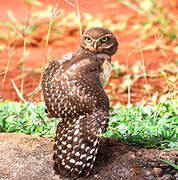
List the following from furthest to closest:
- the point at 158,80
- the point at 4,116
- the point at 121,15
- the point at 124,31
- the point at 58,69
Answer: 1. the point at 121,15
2. the point at 124,31
3. the point at 158,80
4. the point at 4,116
5. the point at 58,69

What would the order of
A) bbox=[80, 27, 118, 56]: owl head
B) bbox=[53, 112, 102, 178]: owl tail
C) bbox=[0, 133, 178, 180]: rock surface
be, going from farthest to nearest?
bbox=[80, 27, 118, 56]: owl head, bbox=[0, 133, 178, 180]: rock surface, bbox=[53, 112, 102, 178]: owl tail

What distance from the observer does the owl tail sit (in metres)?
3.44

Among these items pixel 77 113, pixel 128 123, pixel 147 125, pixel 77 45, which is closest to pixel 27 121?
pixel 128 123

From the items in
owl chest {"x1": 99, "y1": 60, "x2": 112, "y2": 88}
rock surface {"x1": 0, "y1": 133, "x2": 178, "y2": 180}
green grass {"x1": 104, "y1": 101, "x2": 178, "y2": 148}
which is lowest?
rock surface {"x1": 0, "y1": 133, "x2": 178, "y2": 180}

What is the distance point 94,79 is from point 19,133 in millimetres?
1149

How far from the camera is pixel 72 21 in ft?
33.7

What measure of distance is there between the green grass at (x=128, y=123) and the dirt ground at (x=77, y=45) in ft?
1.34

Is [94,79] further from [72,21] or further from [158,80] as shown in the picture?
[72,21]

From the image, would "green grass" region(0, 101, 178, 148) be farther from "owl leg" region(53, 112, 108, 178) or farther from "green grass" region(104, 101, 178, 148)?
"owl leg" region(53, 112, 108, 178)

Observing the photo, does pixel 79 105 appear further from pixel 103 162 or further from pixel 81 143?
pixel 103 162

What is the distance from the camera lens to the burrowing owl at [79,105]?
11.3 ft

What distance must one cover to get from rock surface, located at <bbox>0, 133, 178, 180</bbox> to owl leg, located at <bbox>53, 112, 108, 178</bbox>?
143 millimetres

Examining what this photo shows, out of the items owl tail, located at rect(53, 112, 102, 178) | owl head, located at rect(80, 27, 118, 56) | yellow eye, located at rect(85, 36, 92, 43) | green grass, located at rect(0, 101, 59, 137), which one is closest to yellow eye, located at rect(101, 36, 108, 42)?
owl head, located at rect(80, 27, 118, 56)

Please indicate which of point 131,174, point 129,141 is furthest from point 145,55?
point 131,174
